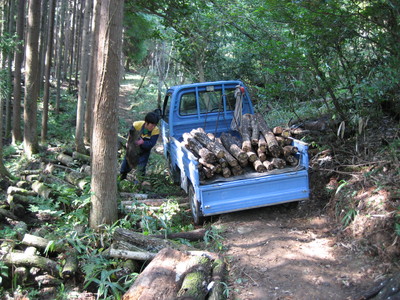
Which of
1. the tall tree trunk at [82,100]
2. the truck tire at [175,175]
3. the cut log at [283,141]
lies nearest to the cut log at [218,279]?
the cut log at [283,141]

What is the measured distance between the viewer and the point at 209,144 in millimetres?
5719

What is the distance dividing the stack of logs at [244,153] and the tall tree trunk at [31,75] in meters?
5.67

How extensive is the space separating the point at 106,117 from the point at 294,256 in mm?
3041

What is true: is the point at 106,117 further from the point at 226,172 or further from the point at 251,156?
the point at 251,156

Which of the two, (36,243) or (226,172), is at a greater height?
(226,172)

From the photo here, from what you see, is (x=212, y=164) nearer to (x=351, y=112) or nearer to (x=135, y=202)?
(x=135, y=202)

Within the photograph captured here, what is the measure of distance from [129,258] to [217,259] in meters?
1.11

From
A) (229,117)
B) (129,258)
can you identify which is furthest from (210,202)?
(229,117)

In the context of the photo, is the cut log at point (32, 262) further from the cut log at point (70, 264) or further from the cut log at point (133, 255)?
the cut log at point (133, 255)

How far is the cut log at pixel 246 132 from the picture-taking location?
18.5ft

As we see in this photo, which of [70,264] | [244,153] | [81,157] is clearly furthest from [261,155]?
[81,157]

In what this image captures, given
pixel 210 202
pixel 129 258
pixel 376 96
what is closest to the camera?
pixel 129 258

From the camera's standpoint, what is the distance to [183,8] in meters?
10.9

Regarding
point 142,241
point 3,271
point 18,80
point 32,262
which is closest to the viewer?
point 3,271
